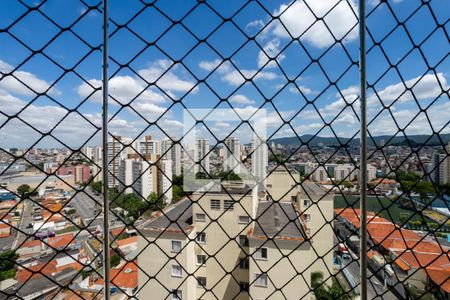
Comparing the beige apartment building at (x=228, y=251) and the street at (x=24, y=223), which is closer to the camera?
the street at (x=24, y=223)

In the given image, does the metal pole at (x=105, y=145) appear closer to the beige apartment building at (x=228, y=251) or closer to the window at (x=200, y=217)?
the beige apartment building at (x=228, y=251)

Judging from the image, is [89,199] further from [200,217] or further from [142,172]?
[200,217]

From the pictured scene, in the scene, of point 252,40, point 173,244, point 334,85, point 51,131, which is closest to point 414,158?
point 334,85

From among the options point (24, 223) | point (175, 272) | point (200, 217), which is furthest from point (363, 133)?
point (200, 217)

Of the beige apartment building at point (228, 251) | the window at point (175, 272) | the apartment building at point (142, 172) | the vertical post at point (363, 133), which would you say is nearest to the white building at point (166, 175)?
the apartment building at point (142, 172)

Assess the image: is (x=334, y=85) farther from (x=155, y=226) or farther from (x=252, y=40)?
(x=155, y=226)

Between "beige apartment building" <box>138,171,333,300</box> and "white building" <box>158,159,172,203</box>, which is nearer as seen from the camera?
"white building" <box>158,159,172,203</box>

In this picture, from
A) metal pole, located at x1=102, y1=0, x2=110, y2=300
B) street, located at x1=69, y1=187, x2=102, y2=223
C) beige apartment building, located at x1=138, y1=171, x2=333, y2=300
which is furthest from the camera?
beige apartment building, located at x1=138, y1=171, x2=333, y2=300

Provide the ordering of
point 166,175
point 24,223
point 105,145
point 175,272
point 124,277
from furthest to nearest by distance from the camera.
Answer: point 124,277
point 175,272
point 24,223
point 166,175
point 105,145

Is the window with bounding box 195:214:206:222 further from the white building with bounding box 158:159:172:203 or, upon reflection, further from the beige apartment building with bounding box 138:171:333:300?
the white building with bounding box 158:159:172:203

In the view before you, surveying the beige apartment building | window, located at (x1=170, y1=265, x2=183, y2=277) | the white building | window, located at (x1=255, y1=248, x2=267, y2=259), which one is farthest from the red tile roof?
window, located at (x1=255, y1=248, x2=267, y2=259)

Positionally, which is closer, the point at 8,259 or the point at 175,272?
the point at 8,259
